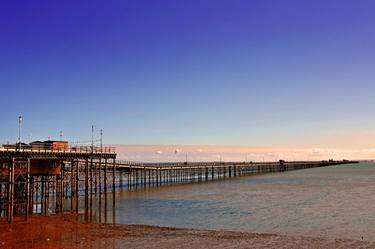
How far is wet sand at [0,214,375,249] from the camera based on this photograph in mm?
28328

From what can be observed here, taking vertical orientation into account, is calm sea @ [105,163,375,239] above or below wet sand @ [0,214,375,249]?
below

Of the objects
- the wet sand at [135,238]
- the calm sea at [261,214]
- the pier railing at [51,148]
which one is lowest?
the calm sea at [261,214]

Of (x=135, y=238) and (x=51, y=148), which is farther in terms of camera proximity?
(x=51, y=148)

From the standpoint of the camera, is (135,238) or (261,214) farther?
(261,214)

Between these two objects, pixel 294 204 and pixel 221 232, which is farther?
pixel 294 204

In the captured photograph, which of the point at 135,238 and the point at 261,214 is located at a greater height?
the point at 135,238

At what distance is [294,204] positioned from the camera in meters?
56.4

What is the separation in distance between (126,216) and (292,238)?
18.8m

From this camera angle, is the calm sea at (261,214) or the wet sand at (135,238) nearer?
the wet sand at (135,238)

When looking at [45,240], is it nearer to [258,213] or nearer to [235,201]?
[258,213]

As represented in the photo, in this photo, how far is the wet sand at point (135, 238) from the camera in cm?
2833

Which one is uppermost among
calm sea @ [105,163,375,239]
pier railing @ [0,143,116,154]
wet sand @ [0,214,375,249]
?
pier railing @ [0,143,116,154]

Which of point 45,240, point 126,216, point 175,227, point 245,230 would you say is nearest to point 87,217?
point 126,216

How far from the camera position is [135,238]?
30547 millimetres
